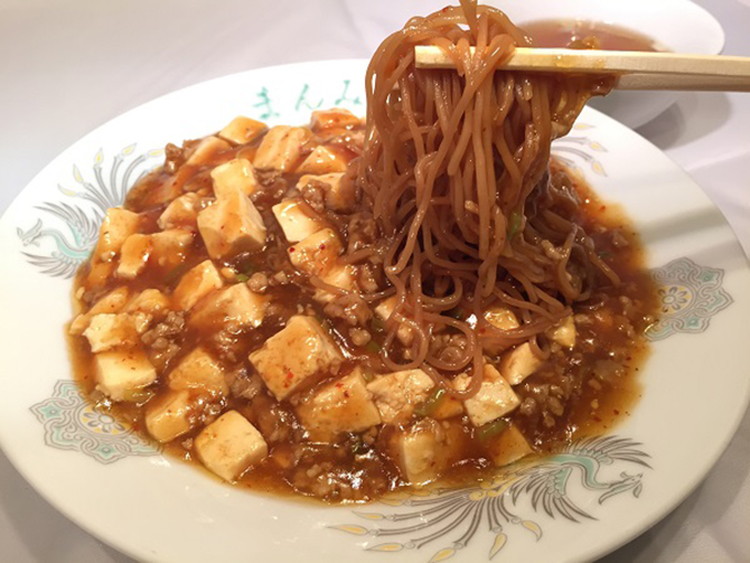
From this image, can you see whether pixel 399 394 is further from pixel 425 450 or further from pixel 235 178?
pixel 235 178

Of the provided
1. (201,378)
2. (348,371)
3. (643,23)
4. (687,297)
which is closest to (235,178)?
(201,378)

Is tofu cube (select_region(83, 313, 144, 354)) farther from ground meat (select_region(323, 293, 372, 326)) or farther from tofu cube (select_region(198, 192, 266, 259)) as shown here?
ground meat (select_region(323, 293, 372, 326))

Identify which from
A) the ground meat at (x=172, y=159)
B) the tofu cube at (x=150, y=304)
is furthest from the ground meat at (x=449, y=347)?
the ground meat at (x=172, y=159)

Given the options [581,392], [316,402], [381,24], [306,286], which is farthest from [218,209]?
[381,24]

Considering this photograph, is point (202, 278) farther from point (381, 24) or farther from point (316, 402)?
point (381, 24)

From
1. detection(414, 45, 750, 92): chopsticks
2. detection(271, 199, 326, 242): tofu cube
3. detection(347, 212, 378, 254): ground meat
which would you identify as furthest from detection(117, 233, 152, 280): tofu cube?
detection(414, 45, 750, 92): chopsticks

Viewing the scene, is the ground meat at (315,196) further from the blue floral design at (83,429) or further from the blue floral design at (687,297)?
the blue floral design at (687,297)

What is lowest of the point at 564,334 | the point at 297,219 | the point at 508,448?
the point at 508,448
